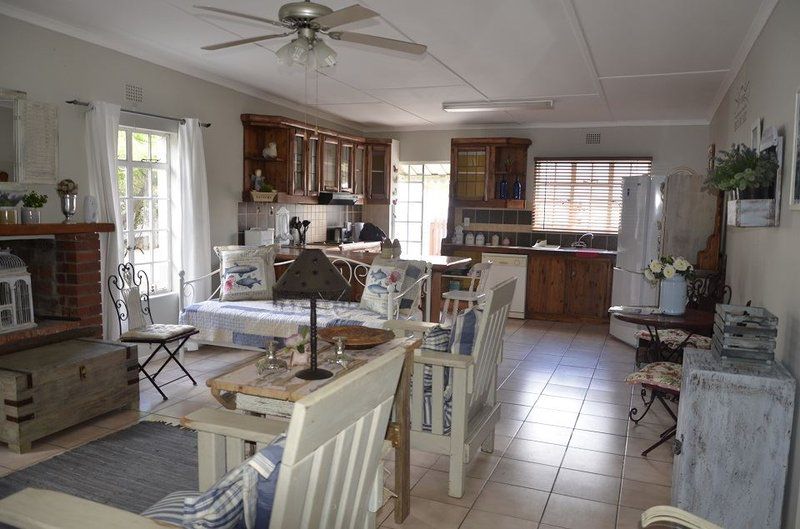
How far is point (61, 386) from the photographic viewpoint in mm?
3508

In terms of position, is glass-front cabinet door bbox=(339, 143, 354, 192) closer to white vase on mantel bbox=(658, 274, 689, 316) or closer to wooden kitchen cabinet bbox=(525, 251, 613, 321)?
wooden kitchen cabinet bbox=(525, 251, 613, 321)

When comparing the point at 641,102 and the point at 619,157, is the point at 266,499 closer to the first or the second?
the point at 641,102

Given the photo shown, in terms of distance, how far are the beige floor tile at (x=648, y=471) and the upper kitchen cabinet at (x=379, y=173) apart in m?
5.89

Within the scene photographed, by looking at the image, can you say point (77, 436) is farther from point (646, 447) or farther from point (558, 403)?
point (646, 447)

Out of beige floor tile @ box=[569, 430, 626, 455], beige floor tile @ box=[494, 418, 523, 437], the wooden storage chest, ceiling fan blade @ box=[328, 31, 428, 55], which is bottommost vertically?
beige floor tile @ box=[569, 430, 626, 455]

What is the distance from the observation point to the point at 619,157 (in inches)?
310

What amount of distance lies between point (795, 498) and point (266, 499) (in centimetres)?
213

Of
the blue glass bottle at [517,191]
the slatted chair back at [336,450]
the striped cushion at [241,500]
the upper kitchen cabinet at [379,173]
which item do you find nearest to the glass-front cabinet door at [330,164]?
the upper kitchen cabinet at [379,173]

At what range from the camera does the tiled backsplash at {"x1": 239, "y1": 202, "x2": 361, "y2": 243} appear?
6.50 meters

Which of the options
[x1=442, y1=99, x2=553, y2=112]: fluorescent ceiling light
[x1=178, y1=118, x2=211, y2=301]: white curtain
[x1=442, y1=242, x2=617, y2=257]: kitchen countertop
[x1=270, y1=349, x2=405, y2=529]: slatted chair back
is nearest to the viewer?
[x1=270, y1=349, x2=405, y2=529]: slatted chair back

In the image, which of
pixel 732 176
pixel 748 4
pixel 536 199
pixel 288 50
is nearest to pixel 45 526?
pixel 288 50

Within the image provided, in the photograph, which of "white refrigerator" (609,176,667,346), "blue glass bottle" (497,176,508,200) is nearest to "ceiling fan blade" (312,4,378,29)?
"white refrigerator" (609,176,667,346)

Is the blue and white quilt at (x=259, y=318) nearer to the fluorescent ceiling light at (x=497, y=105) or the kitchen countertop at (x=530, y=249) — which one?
the fluorescent ceiling light at (x=497, y=105)

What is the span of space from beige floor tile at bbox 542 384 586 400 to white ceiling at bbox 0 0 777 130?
2.65m
